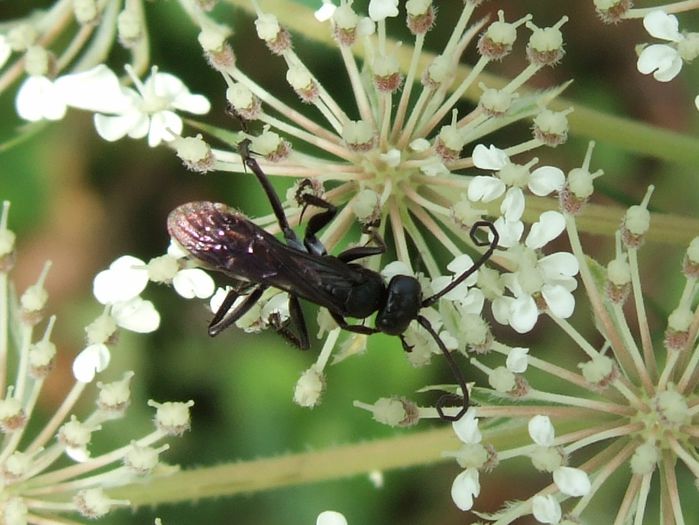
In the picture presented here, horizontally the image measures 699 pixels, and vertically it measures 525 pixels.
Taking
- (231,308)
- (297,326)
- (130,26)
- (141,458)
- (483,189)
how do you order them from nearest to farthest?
(483,189) → (141,458) → (231,308) → (297,326) → (130,26)

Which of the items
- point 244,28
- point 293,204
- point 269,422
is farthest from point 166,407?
point 244,28

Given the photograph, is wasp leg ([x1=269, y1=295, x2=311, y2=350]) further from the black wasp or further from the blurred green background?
the blurred green background

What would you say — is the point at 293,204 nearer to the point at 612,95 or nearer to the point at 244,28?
the point at 244,28

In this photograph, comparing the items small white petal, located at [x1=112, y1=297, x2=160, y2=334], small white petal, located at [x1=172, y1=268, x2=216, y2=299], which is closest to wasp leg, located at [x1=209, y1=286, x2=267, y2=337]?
small white petal, located at [x1=172, y1=268, x2=216, y2=299]

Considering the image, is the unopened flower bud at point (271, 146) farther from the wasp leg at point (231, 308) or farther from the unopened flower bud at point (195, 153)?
the wasp leg at point (231, 308)

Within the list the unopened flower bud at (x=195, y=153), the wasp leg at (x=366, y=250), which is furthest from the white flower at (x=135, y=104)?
the wasp leg at (x=366, y=250)

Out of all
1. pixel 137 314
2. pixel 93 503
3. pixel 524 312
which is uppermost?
pixel 524 312

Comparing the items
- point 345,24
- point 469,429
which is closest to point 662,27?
point 345,24

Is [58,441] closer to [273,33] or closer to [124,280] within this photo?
[124,280]
